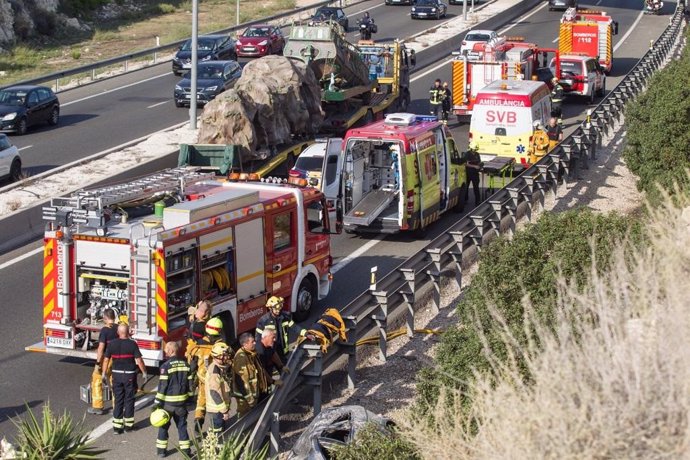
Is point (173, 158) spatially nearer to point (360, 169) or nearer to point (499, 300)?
point (360, 169)

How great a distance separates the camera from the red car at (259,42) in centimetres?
4900

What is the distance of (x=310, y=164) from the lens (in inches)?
981

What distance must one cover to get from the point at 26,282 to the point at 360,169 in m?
6.88

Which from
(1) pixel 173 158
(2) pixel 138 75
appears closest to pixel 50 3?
(2) pixel 138 75

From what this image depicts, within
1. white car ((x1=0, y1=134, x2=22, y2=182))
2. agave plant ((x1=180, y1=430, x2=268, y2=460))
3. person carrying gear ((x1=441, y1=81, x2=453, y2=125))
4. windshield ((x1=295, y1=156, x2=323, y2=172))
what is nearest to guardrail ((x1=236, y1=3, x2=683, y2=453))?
agave plant ((x1=180, y1=430, x2=268, y2=460))

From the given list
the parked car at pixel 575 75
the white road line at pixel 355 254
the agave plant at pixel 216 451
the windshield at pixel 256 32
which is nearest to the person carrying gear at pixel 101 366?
the agave plant at pixel 216 451

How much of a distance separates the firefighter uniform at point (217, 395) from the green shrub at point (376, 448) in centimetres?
201

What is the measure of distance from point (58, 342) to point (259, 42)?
35317 mm

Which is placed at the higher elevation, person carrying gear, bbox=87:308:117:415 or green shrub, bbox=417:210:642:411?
green shrub, bbox=417:210:642:411

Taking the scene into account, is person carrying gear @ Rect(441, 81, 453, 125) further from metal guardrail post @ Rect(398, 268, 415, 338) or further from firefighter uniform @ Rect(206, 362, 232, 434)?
firefighter uniform @ Rect(206, 362, 232, 434)

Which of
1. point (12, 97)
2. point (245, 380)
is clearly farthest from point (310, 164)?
point (12, 97)

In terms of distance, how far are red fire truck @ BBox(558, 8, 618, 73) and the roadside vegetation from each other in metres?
19.6

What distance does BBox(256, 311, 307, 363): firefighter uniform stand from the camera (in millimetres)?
14016

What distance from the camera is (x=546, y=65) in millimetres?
39812
